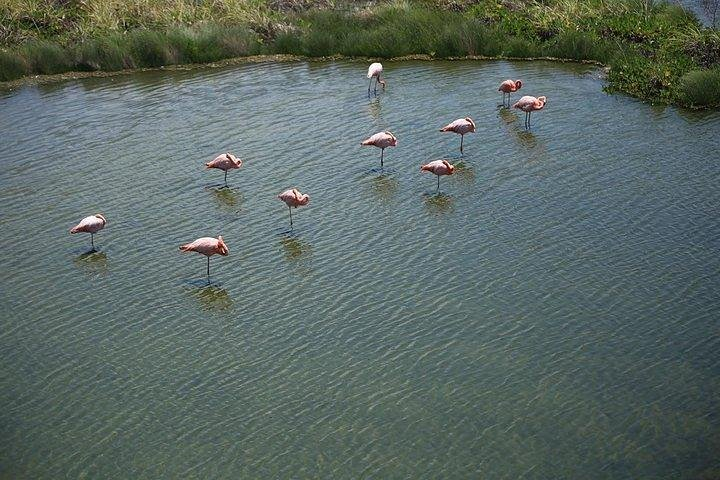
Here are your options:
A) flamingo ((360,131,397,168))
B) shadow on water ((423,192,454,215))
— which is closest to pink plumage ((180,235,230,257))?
shadow on water ((423,192,454,215))

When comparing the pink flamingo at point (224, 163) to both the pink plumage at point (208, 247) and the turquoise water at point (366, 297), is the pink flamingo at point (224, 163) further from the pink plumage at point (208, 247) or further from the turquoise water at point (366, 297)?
the pink plumage at point (208, 247)

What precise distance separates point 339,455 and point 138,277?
15.7 feet

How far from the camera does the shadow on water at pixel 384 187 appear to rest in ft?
50.1

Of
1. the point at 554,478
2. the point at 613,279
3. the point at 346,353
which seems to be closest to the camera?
the point at 554,478

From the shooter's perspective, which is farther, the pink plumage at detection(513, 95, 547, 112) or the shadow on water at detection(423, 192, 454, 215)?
the pink plumage at detection(513, 95, 547, 112)

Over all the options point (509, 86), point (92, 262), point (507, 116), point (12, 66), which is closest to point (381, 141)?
point (507, 116)

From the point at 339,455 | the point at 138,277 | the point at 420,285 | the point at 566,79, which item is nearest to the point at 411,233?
the point at 420,285

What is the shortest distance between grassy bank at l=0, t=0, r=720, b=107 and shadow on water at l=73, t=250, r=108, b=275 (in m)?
11.1

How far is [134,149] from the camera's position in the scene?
17.8 metres

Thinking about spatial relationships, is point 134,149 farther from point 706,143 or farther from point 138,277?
point 706,143

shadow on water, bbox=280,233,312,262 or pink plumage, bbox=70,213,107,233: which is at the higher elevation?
pink plumage, bbox=70,213,107,233

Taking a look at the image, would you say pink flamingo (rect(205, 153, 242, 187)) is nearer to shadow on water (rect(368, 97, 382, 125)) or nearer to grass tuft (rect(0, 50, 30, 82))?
shadow on water (rect(368, 97, 382, 125))

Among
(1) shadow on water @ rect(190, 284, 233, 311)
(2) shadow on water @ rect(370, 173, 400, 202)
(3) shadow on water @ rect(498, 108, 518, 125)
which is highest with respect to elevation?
(1) shadow on water @ rect(190, 284, 233, 311)

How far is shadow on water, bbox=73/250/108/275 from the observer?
42.7ft
